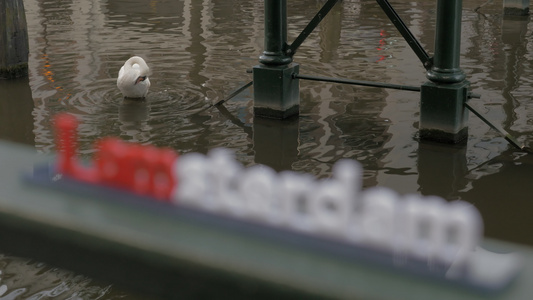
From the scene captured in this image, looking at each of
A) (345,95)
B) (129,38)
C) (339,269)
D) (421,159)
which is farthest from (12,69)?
(339,269)

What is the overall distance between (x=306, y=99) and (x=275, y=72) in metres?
1.21

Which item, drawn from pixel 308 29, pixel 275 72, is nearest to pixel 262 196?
pixel 275 72

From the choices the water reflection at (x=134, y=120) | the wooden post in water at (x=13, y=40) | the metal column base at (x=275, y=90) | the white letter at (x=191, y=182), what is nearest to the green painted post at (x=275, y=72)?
the metal column base at (x=275, y=90)

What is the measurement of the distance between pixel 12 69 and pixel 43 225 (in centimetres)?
829

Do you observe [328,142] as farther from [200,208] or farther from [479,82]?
[200,208]

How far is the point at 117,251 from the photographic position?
Answer: 3057 millimetres

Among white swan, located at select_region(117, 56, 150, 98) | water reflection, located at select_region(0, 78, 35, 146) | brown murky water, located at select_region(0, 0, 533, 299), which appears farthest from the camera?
white swan, located at select_region(117, 56, 150, 98)

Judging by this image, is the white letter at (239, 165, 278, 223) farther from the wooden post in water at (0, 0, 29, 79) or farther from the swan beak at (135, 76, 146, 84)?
the wooden post in water at (0, 0, 29, 79)

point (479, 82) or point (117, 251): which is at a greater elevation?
point (117, 251)

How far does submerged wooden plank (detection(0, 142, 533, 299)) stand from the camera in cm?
274

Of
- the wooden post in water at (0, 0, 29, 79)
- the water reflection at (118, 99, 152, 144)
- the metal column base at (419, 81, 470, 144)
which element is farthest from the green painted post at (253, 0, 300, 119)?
the wooden post in water at (0, 0, 29, 79)

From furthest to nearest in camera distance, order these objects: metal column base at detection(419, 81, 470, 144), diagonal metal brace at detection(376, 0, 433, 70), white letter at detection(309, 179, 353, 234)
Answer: diagonal metal brace at detection(376, 0, 433, 70), metal column base at detection(419, 81, 470, 144), white letter at detection(309, 179, 353, 234)

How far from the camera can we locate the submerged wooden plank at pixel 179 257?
2742 mm

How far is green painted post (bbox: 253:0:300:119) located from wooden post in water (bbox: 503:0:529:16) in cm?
886
